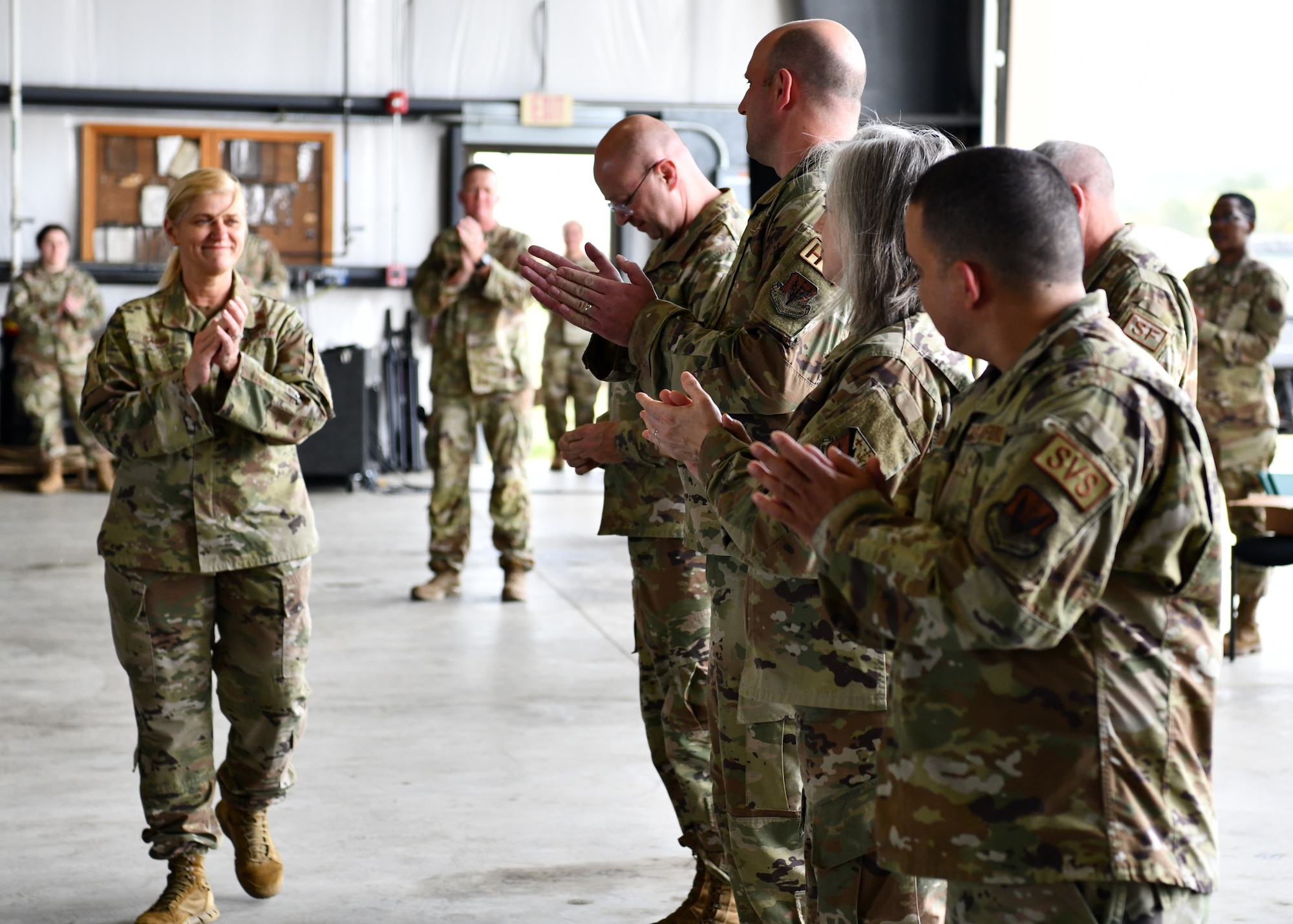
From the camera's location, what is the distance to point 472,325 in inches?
241

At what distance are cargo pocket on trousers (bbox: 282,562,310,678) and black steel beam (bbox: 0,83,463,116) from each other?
8699 mm

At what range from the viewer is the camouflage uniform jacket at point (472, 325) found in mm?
6094

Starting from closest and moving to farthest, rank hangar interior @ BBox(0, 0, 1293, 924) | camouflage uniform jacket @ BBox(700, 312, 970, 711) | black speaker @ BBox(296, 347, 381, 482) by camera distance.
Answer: camouflage uniform jacket @ BBox(700, 312, 970, 711)
hangar interior @ BBox(0, 0, 1293, 924)
black speaker @ BBox(296, 347, 381, 482)

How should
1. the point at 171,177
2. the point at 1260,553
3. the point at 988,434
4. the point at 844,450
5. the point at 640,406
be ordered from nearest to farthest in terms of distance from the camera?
1. the point at 988,434
2. the point at 844,450
3. the point at 640,406
4. the point at 1260,553
5. the point at 171,177

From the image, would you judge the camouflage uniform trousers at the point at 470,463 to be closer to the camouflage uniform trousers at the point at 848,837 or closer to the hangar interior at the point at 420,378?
the hangar interior at the point at 420,378

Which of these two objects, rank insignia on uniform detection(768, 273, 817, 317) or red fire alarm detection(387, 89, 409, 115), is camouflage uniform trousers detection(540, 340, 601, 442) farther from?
rank insignia on uniform detection(768, 273, 817, 317)

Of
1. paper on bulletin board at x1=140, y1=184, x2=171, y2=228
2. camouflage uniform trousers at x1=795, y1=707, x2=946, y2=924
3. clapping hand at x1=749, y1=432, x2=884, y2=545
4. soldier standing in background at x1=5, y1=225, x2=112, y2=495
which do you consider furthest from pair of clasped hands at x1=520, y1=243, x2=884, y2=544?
paper on bulletin board at x1=140, y1=184, x2=171, y2=228

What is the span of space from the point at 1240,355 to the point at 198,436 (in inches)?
189

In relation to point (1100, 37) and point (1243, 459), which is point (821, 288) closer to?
point (1243, 459)

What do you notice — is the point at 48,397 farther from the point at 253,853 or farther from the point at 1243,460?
the point at 1243,460

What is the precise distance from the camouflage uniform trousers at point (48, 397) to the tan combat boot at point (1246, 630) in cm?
745

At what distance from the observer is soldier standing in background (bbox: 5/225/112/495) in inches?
380

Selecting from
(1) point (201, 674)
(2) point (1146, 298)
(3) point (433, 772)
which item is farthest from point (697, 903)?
(2) point (1146, 298)

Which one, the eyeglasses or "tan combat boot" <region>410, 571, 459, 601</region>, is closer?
the eyeglasses
